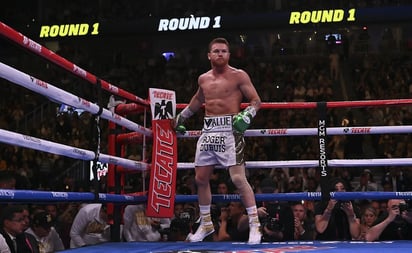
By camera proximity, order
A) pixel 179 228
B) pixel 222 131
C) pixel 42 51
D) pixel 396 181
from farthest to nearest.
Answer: pixel 396 181, pixel 179 228, pixel 222 131, pixel 42 51

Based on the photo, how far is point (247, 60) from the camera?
14.2 metres

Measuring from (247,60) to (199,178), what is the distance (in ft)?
35.9

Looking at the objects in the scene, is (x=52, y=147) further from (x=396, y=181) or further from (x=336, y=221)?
(x=396, y=181)

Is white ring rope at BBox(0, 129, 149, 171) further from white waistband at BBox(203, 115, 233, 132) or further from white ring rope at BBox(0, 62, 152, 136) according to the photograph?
white waistband at BBox(203, 115, 233, 132)

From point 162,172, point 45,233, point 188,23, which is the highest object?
point 188,23

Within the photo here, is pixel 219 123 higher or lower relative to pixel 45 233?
higher

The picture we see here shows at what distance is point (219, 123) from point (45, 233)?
5.26 feet

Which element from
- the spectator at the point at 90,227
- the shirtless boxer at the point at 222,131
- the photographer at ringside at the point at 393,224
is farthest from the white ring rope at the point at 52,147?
the photographer at ringside at the point at 393,224

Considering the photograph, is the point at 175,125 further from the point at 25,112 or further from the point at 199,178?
the point at 25,112

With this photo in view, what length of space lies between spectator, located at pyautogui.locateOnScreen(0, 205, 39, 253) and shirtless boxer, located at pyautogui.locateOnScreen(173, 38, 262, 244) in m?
0.95

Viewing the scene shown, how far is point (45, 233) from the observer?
159 inches

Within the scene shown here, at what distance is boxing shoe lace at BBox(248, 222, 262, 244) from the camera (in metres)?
3.17

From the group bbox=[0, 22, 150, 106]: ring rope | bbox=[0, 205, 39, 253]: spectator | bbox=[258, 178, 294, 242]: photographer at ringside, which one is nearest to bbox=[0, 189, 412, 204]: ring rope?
bbox=[258, 178, 294, 242]: photographer at ringside

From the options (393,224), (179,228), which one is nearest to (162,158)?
(179,228)
